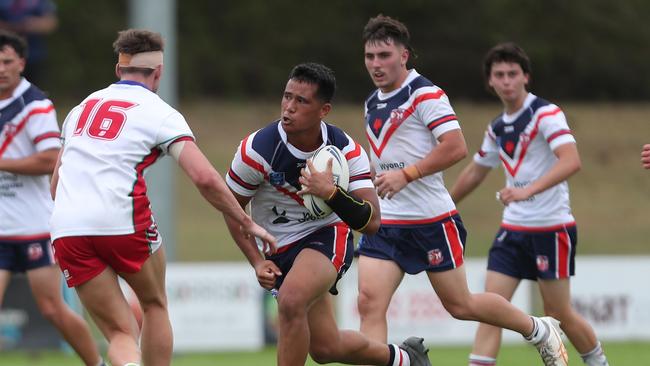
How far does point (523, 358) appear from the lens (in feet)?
39.6

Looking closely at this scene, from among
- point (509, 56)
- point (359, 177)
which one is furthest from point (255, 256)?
point (509, 56)

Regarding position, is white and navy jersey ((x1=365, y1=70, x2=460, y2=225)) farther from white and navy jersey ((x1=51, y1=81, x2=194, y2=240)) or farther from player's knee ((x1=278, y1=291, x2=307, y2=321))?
white and navy jersey ((x1=51, y1=81, x2=194, y2=240))

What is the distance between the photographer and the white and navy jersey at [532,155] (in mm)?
8508

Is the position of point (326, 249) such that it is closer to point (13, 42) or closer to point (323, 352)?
point (323, 352)

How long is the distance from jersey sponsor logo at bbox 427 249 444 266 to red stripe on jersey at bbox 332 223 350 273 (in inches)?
30.0

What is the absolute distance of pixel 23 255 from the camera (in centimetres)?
859

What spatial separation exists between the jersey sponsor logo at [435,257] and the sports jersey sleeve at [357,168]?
919 mm

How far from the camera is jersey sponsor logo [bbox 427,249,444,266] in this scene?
25.3ft

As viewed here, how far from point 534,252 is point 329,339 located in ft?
7.09

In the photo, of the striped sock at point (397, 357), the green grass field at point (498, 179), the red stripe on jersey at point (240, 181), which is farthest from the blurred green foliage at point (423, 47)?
the red stripe on jersey at point (240, 181)

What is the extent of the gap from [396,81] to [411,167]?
632mm

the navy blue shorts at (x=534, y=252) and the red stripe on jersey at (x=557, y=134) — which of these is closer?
the red stripe on jersey at (x=557, y=134)

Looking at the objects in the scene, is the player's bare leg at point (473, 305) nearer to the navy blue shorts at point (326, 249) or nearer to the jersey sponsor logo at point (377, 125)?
the navy blue shorts at point (326, 249)

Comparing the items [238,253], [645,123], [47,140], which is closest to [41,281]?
[47,140]
